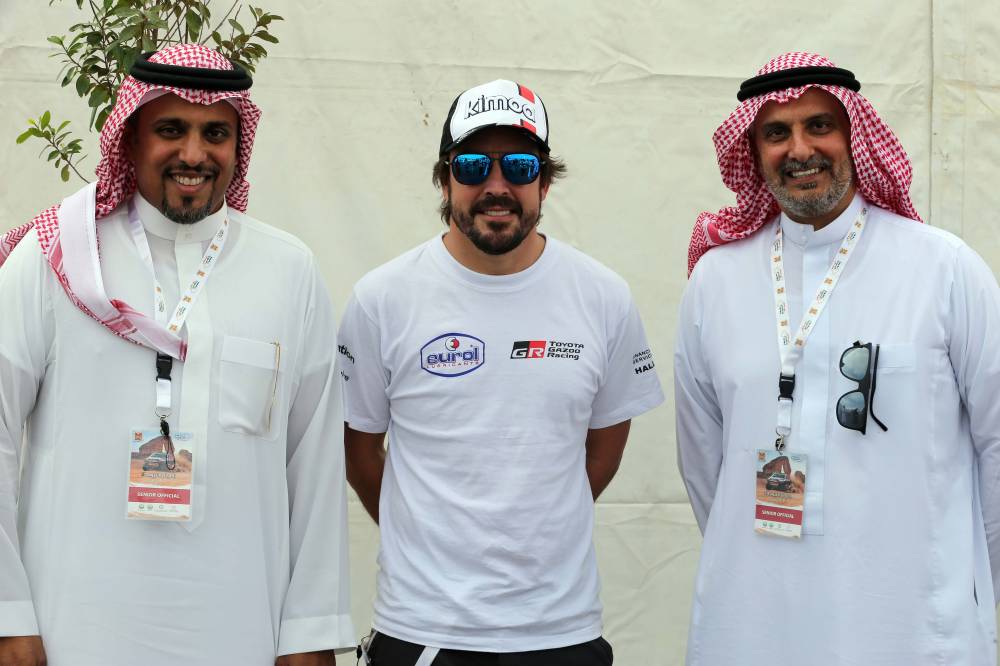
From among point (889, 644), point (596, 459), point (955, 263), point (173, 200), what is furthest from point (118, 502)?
point (955, 263)

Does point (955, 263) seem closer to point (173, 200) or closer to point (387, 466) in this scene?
point (387, 466)

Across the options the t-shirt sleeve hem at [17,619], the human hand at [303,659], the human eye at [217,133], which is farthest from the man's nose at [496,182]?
the t-shirt sleeve hem at [17,619]

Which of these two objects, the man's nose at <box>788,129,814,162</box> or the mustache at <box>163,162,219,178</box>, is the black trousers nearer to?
the mustache at <box>163,162,219,178</box>

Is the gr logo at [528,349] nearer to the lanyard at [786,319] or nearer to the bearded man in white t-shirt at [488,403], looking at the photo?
the bearded man in white t-shirt at [488,403]

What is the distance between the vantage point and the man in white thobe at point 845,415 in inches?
103

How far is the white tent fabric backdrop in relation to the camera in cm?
386

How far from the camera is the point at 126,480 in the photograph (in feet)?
7.98

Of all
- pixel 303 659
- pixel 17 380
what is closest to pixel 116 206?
pixel 17 380

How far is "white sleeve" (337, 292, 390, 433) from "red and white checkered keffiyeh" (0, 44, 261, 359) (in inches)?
17.8

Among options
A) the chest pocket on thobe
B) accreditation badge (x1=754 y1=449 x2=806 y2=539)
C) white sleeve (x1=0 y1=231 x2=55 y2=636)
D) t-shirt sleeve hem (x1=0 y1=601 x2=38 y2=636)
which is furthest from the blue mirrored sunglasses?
t-shirt sleeve hem (x1=0 y1=601 x2=38 y2=636)

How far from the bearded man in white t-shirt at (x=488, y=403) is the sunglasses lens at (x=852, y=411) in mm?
552

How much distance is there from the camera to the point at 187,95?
8.37ft

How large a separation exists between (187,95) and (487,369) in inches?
34.2

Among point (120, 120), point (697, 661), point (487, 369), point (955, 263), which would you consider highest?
point (120, 120)
